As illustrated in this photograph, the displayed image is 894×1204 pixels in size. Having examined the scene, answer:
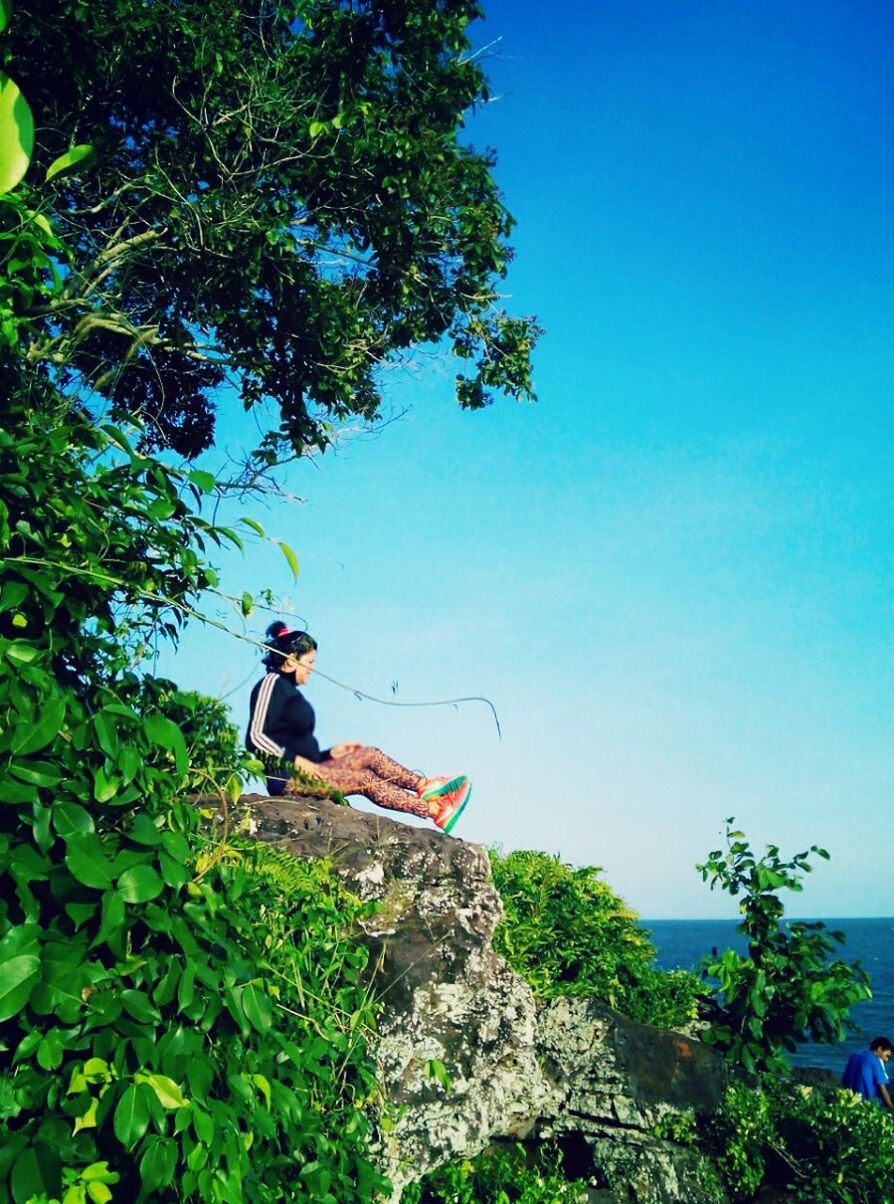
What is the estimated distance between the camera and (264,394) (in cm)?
1028

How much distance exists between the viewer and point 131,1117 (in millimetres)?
2146

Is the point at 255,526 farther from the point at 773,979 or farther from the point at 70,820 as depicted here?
the point at 773,979

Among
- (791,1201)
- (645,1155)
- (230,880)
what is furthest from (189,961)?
(791,1201)

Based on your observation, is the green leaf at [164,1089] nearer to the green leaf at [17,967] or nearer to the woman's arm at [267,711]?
the green leaf at [17,967]

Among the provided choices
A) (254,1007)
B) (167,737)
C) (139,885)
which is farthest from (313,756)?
(139,885)

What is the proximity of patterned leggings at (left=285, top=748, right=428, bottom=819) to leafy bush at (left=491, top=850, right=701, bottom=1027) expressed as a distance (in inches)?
45.4

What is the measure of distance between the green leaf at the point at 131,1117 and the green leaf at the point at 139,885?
0.45 m

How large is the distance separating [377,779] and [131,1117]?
547cm

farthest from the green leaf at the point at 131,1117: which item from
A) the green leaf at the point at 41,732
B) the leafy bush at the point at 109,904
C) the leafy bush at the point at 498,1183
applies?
the leafy bush at the point at 498,1183

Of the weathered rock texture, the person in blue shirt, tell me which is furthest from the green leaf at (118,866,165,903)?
the person in blue shirt

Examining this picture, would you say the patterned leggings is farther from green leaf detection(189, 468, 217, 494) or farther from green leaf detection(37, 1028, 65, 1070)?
green leaf detection(37, 1028, 65, 1070)

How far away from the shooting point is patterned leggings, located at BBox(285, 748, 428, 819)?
7457 mm

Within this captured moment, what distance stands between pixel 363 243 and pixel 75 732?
8373 millimetres

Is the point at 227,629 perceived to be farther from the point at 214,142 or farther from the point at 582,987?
the point at 214,142
